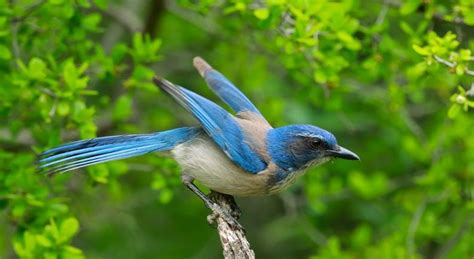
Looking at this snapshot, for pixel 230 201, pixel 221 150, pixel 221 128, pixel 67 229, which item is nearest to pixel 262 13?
pixel 221 128

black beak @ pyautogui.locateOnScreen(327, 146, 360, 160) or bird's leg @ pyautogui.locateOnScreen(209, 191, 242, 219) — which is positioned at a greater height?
black beak @ pyautogui.locateOnScreen(327, 146, 360, 160)

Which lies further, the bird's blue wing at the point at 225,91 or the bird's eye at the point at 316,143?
the bird's blue wing at the point at 225,91

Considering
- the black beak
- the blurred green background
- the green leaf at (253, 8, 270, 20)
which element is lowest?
the blurred green background

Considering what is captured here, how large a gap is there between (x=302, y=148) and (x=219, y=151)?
528mm

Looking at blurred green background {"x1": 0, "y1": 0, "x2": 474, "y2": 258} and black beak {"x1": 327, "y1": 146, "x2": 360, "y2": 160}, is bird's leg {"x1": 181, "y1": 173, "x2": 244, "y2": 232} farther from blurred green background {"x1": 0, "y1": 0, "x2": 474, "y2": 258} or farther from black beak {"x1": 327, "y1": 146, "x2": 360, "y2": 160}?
black beak {"x1": 327, "y1": 146, "x2": 360, "y2": 160}

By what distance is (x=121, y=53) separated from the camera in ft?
20.6

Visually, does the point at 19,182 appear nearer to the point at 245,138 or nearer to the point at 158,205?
the point at 245,138

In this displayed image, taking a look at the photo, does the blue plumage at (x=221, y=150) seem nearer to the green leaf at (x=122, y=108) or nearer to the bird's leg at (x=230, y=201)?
the bird's leg at (x=230, y=201)

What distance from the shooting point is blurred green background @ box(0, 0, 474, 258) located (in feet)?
18.7

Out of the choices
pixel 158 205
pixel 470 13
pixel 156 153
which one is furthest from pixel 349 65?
pixel 158 205

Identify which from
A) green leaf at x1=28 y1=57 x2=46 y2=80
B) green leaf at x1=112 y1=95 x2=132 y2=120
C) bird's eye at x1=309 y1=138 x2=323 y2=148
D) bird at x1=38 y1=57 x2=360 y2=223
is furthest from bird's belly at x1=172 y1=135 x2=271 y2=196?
green leaf at x1=28 y1=57 x2=46 y2=80

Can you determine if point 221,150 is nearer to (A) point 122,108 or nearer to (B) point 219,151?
(B) point 219,151

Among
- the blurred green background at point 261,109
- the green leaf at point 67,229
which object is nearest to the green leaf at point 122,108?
the blurred green background at point 261,109

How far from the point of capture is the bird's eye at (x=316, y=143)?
5867mm
